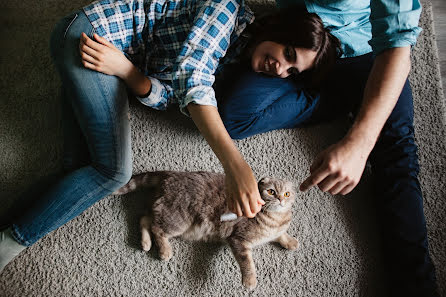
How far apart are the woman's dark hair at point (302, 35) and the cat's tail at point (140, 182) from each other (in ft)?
1.72

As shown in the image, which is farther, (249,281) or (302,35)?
(249,281)

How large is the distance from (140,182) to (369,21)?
0.89 meters

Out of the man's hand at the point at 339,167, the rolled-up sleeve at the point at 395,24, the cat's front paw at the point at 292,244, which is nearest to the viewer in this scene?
the man's hand at the point at 339,167

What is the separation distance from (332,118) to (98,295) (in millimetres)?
1039

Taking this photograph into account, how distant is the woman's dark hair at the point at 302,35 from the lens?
918mm

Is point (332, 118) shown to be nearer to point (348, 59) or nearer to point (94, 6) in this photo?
point (348, 59)

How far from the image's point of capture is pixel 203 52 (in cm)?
82

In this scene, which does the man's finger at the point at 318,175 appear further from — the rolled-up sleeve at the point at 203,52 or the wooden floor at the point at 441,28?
the wooden floor at the point at 441,28

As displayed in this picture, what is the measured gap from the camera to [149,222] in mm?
1092

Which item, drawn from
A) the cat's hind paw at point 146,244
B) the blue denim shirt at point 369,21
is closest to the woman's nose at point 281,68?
the blue denim shirt at point 369,21

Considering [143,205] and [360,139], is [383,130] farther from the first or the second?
[143,205]

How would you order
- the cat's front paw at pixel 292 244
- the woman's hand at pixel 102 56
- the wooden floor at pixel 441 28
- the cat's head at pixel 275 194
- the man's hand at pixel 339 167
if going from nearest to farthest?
the man's hand at pixel 339 167, the woman's hand at pixel 102 56, the cat's head at pixel 275 194, the cat's front paw at pixel 292 244, the wooden floor at pixel 441 28

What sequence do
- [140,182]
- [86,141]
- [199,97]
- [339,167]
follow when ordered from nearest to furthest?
[339,167] < [199,97] < [86,141] < [140,182]

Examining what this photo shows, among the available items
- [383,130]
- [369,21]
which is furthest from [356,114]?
[369,21]
